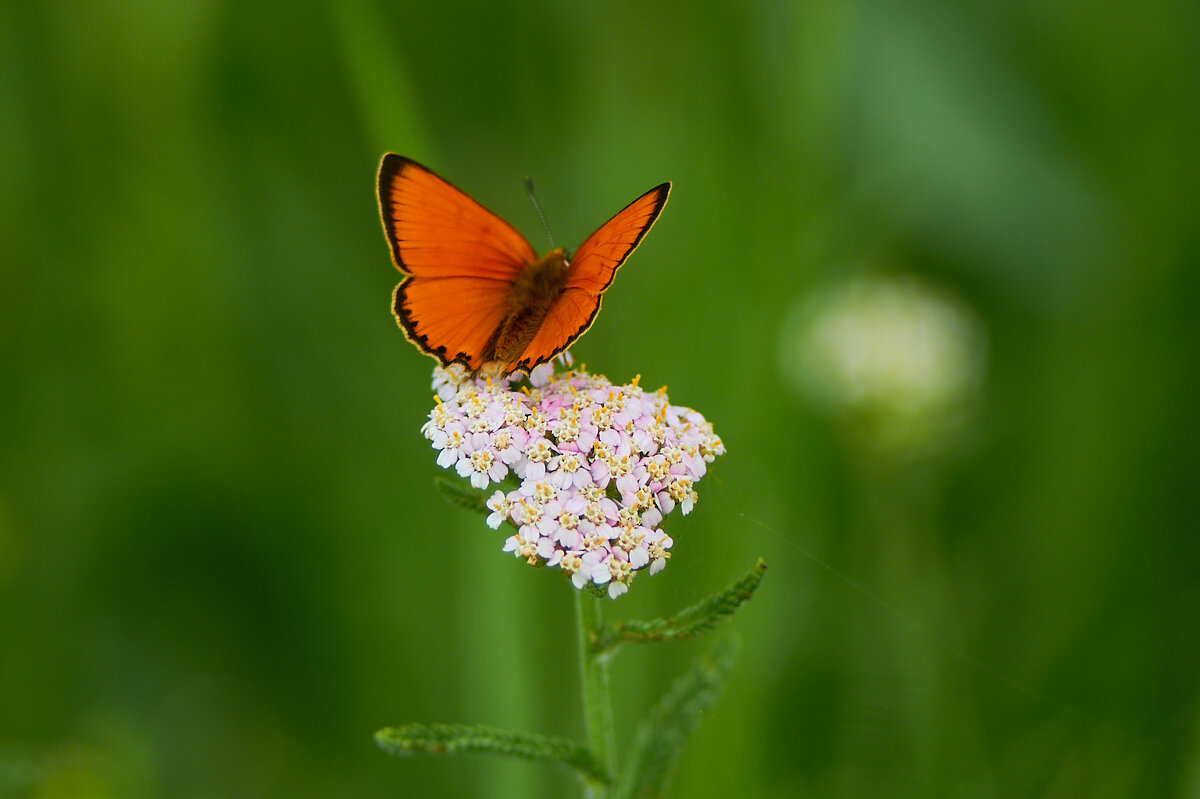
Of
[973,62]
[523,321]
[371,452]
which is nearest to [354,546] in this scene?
[371,452]

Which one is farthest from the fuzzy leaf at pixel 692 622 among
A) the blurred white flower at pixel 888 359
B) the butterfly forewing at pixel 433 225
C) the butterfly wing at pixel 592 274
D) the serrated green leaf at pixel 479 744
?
the blurred white flower at pixel 888 359

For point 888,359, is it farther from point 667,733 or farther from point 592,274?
point 667,733

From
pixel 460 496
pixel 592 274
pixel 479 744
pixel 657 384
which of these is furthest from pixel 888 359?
pixel 479 744

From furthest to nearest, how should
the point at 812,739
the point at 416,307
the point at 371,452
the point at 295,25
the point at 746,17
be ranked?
the point at 746,17, the point at 295,25, the point at 371,452, the point at 812,739, the point at 416,307

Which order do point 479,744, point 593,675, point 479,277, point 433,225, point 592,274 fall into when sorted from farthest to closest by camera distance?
point 479,277 < point 433,225 < point 592,274 < point 593,675 < point 479,744

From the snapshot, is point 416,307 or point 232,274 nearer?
point 416,307

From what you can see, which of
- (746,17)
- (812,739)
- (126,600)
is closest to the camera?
(812,739)

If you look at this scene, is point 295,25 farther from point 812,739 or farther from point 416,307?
point 812,739
